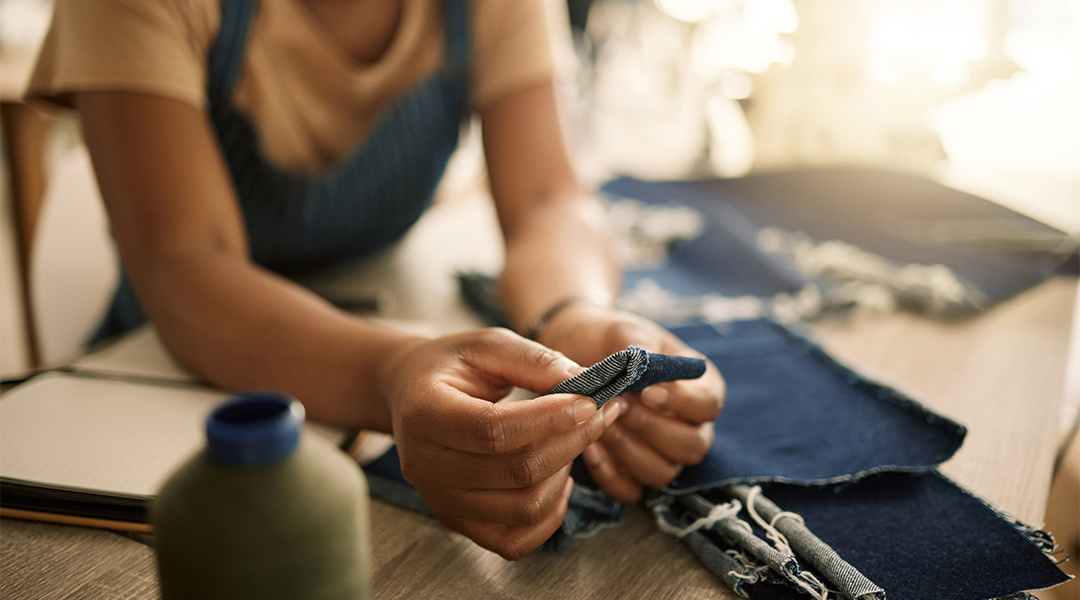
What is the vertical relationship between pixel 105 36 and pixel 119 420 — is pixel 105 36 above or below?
above

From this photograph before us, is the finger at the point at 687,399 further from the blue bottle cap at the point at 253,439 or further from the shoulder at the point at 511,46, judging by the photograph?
the shoulder at the point at 511,46

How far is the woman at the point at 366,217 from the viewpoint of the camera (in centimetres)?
46

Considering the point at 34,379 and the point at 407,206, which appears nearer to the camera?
the point at 34,379

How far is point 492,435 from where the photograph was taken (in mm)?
417

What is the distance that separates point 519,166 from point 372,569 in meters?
0.63

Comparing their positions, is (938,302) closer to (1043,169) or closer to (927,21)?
(1043,169)

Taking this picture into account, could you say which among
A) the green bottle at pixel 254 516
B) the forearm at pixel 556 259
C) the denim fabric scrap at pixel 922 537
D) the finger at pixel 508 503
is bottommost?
the denim fabric scrap at pixel 922 537

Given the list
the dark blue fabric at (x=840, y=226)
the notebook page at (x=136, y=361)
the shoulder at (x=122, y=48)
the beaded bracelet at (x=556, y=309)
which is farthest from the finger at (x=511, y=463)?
the dark blue fabric at (x=840, y=226)

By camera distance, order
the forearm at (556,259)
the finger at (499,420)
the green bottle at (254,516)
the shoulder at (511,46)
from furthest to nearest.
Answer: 1. the shoulder at (511,46)
2. the forearm at (556,259)
3. the finger at (499,420)
4. the green bottle at (254,516)

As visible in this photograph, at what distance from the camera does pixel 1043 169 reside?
1.55 m

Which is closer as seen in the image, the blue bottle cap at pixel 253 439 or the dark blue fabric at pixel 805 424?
the blue bottle cap at pixel 253 439

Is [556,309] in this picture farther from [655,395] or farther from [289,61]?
[289,61]

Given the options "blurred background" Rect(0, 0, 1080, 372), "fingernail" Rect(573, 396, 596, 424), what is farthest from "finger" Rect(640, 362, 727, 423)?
"blurred background" Rect(0, 0, 1080, 372)

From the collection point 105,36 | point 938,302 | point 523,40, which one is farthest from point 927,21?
point 105,36
